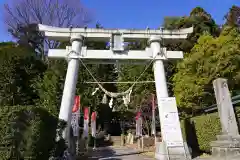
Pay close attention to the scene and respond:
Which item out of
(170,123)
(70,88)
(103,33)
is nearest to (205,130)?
(170,123)

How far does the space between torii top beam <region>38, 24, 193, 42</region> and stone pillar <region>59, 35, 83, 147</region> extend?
43 cm

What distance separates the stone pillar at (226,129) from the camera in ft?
27.4

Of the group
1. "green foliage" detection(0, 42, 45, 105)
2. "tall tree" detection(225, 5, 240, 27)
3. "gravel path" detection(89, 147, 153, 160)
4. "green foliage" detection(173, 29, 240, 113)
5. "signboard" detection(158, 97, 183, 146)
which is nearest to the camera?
"signboard" detection(158, 97, 183, 146)

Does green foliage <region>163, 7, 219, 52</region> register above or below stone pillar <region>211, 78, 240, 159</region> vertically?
above

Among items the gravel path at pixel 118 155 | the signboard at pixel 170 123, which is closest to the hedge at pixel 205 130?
the signboard at pixel 170 123

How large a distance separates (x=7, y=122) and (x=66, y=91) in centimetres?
499

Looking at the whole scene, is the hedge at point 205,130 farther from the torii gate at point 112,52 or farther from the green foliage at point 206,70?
the green foliage at point 206,70

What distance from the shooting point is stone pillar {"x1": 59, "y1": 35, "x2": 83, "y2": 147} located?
977cm

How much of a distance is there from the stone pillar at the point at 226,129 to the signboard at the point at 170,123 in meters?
1.43

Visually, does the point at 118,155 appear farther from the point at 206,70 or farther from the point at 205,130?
the point at 206,70

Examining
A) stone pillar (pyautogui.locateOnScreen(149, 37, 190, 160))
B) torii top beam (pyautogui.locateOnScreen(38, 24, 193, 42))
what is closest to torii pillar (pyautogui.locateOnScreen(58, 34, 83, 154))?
torii top beam (pyautogui.locateOnScreen(38, 24, 193, 42))

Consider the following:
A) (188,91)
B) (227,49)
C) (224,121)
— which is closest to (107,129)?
(188,91)

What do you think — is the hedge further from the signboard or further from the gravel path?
the gravel path

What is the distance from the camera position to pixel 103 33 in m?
11.4
